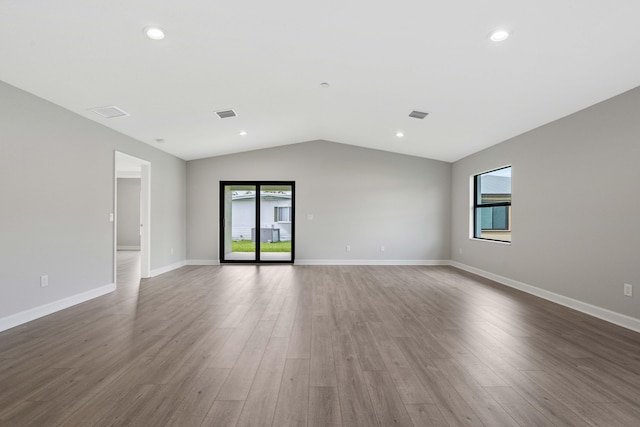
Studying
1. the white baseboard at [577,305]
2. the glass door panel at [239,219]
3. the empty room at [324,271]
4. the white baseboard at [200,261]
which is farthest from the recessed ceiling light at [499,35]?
the white baseboard at [200,261]

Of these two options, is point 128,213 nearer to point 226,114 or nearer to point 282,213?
point 282,213

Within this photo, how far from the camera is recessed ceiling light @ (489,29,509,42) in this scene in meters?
2.58

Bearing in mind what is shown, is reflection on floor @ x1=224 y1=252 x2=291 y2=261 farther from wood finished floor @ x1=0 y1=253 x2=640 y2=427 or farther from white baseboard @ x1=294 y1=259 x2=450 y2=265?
wood finished floor @ x1=0 y1=253 x2=640 y2=427

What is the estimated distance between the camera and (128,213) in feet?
35.1

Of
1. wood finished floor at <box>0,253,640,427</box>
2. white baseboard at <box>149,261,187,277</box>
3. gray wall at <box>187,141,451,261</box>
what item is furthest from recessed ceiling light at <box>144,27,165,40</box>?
gray wall at <box>187,141,451,261</box>

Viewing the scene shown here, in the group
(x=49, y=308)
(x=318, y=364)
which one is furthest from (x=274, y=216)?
(x=318, y=364)

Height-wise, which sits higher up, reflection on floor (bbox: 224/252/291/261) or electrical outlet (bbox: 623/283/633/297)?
electrical outlet (bbox: 623/283/633/297)

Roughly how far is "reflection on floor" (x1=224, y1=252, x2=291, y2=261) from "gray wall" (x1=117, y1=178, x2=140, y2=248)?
4943mm

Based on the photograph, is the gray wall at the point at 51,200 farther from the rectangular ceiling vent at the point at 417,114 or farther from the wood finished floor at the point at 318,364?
the rectangular ceiling vent at the point at 417,114

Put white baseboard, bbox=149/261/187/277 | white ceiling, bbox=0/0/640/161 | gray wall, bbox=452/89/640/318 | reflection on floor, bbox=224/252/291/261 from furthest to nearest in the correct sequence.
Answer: reflection on floor, bbox=224/252/291/261
white baseboard, bbox=149/261/187/277
gray wall, bbox=452/89/640/318
white ceiling, bbox=0/0/640/161

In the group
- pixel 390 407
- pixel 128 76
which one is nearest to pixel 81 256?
pixel 128 76

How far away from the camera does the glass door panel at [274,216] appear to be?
7535mm

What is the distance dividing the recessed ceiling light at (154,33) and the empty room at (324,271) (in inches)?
0.7

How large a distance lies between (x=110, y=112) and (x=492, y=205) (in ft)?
20.9
